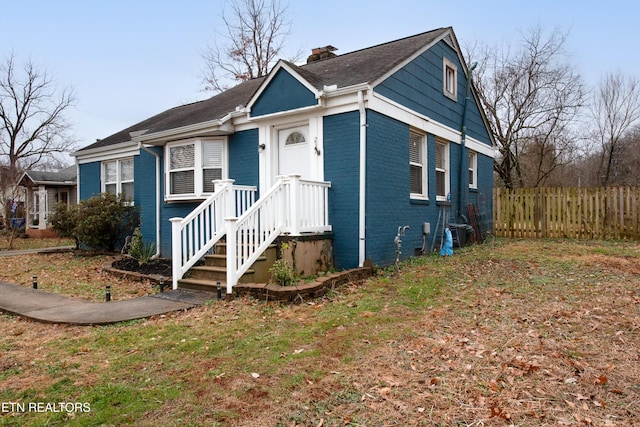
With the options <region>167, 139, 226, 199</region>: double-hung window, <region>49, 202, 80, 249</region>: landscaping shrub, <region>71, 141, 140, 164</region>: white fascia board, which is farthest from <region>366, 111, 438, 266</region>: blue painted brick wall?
<region>49, 202, 80, 249</region>: landscaping shrub

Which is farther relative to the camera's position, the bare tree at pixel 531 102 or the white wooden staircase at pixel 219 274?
the bare tree at pixel 531 102

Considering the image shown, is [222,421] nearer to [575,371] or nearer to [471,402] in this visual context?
[471,402]

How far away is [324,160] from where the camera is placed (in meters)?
8.38

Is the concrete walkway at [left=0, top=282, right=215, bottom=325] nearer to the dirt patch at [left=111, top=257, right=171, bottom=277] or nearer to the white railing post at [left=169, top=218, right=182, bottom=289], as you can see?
the white railing post at [left=169, top=218, right=182, bottom=289]

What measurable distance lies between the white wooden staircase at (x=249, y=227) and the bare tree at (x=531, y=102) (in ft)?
54.1

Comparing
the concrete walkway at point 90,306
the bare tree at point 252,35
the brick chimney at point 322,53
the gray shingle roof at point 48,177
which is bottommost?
the concrete walkway at point 90,306

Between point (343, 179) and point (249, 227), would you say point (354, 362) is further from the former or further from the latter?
point (343, 179)

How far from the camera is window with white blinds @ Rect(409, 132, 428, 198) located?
995 cm

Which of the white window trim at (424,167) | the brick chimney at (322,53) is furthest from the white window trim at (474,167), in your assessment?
the brick chimney at (322,53)

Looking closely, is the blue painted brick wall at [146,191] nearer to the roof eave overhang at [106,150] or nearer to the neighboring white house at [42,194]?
the roof eave overhang at [106,150]

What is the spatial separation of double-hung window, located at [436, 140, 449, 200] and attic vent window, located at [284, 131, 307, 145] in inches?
166

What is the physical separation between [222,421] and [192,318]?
287 centimetres

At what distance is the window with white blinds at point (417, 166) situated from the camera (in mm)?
9953

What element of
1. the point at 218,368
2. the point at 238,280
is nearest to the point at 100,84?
the point at 238,280
